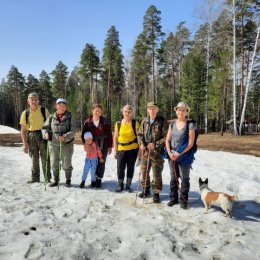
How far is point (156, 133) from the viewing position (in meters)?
6.00

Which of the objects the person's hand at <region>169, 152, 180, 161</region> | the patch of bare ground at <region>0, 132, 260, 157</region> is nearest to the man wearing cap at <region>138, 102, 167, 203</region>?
the person's hand at <region>169, 152, 180, 161</region>

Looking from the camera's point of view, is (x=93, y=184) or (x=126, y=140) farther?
(x=93, y=184)

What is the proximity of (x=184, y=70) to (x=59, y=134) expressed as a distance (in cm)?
3157

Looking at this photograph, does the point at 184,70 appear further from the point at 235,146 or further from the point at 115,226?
the point at 115,226

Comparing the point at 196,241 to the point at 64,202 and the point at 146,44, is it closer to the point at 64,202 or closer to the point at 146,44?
the point at 64,202

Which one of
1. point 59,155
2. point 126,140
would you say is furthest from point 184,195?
point 59,155

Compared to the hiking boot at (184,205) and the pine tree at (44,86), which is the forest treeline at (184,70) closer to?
the pine tree at (44,86)

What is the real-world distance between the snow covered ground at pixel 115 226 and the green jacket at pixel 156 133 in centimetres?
121

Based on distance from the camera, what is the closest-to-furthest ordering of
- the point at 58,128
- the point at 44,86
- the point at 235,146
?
the point at 58,128
the point at 235,146
the point at 44,86

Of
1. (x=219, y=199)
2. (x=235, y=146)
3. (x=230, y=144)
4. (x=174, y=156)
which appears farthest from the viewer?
(x=230, y=144)

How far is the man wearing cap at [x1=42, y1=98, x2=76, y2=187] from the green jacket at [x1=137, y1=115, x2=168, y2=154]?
179 centimetres

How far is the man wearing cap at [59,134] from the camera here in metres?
6.69

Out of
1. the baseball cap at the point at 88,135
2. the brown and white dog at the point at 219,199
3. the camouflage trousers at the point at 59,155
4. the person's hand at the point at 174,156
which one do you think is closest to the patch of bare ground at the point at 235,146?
the brown and white dog at the point at 219,199

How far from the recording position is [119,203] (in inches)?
230
